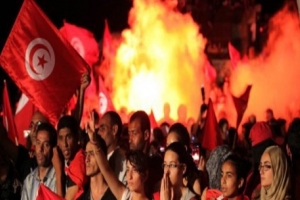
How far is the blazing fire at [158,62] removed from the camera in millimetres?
31703

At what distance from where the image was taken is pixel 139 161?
883cm

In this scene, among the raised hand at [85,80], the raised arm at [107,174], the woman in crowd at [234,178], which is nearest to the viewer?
the woman in crowd at [234,178]

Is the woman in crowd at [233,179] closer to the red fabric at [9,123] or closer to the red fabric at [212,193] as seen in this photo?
the red fabric at [212,193]

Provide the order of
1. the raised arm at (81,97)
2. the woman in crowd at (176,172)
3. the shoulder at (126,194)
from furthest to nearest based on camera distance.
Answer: the raised arm at (81,97)
the shoulder at (126,194)
the woman in crowd at (176,172)

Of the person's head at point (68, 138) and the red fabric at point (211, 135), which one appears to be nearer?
the person's head at point (68, 138)

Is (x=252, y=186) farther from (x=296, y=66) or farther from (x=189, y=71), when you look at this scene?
(x=189, y=71)

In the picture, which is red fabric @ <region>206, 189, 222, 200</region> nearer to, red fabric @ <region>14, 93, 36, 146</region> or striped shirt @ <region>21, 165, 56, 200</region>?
striped shirt @ <region>21, 165, 56, 200</region>

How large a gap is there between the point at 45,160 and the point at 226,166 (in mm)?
2246

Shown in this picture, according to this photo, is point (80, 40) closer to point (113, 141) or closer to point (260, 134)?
point (113, 141)

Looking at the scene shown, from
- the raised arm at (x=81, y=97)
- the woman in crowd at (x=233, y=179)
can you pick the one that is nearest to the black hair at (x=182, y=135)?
the raised arm at (x=81, y=97)

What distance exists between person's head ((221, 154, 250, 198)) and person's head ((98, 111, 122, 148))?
175 centimetres

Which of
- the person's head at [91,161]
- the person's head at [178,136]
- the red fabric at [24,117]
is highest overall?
the red fabric at [24,117]

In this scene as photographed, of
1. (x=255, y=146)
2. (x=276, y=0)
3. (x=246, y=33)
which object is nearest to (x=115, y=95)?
(x=246, y=33)

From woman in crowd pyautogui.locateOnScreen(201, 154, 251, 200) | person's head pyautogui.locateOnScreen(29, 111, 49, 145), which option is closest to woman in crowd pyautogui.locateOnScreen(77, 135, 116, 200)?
woman in crowd pyautogui.locateOnScreen(201, 154, 251, 200)
